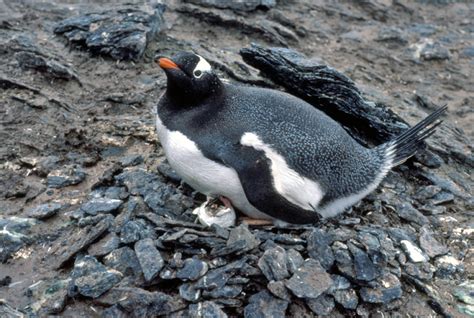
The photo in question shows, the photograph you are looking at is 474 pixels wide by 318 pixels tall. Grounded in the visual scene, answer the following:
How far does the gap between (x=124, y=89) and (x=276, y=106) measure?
1.80 m

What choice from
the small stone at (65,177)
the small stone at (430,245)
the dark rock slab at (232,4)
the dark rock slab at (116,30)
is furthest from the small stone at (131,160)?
the dark rock slab at (232,4)

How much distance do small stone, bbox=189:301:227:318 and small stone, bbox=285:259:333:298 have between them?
14.2 inches

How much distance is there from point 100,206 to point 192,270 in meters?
0.83

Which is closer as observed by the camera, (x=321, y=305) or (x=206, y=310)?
(x=206, y=310)

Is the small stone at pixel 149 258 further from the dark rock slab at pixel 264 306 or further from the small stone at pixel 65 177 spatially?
the small stone at pixel 65 177

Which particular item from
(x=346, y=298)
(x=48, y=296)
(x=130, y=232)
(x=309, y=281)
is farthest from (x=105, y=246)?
(x=346, y=298)

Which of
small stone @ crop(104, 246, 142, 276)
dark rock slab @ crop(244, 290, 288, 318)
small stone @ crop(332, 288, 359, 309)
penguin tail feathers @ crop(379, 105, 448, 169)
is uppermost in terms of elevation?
penguin tail feathers @ crop(379, 105, 448, 169)

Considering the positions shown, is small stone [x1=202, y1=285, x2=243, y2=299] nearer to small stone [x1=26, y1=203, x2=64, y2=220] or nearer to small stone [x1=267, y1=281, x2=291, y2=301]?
small stone [x1=267, y1=281, x2=291, y2=301]

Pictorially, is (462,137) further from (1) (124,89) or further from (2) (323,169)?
(1) (124,89)

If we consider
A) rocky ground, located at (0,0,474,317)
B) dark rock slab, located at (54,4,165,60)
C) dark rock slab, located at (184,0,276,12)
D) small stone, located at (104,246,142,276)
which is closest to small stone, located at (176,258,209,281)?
rocky ground, located at (0,0,474,317)

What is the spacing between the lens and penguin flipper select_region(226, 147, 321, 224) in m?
3.34

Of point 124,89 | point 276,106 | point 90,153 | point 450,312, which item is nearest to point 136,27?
point 124,89

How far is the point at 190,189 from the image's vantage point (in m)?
3.82

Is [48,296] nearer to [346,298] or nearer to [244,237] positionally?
[244,237]
